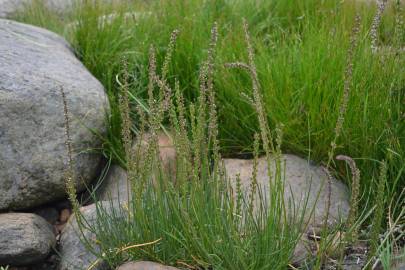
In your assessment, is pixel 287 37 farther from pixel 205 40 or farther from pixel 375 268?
pixel 375 268

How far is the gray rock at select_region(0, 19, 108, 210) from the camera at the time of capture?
3852 mm

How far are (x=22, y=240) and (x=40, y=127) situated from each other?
67 cm

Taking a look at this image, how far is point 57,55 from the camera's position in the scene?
14.6 ft

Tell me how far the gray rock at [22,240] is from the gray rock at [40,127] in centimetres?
25

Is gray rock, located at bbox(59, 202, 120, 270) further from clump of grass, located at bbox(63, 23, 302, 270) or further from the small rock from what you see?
the small rock

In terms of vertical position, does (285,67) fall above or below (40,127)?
above

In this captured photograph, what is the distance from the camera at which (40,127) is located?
12.9 feet

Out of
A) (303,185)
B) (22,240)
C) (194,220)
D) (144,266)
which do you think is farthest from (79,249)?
(303,185)

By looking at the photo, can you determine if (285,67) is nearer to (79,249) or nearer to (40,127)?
(40,127)

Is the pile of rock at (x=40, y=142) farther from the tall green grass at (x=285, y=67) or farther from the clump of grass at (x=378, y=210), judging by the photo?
the clump of grass at (x=378, y=210)

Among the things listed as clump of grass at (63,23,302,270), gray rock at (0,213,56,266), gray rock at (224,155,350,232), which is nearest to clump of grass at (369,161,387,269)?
clump of grass at (63,23,302,270)

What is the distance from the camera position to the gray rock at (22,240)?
3.51 meters

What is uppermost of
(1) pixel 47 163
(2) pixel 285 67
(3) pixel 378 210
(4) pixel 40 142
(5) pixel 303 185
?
(2) pixel 285 67

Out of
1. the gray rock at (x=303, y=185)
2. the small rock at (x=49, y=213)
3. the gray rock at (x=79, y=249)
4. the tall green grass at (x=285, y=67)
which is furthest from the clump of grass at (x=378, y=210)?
the small rock at (x=49, y=213)
